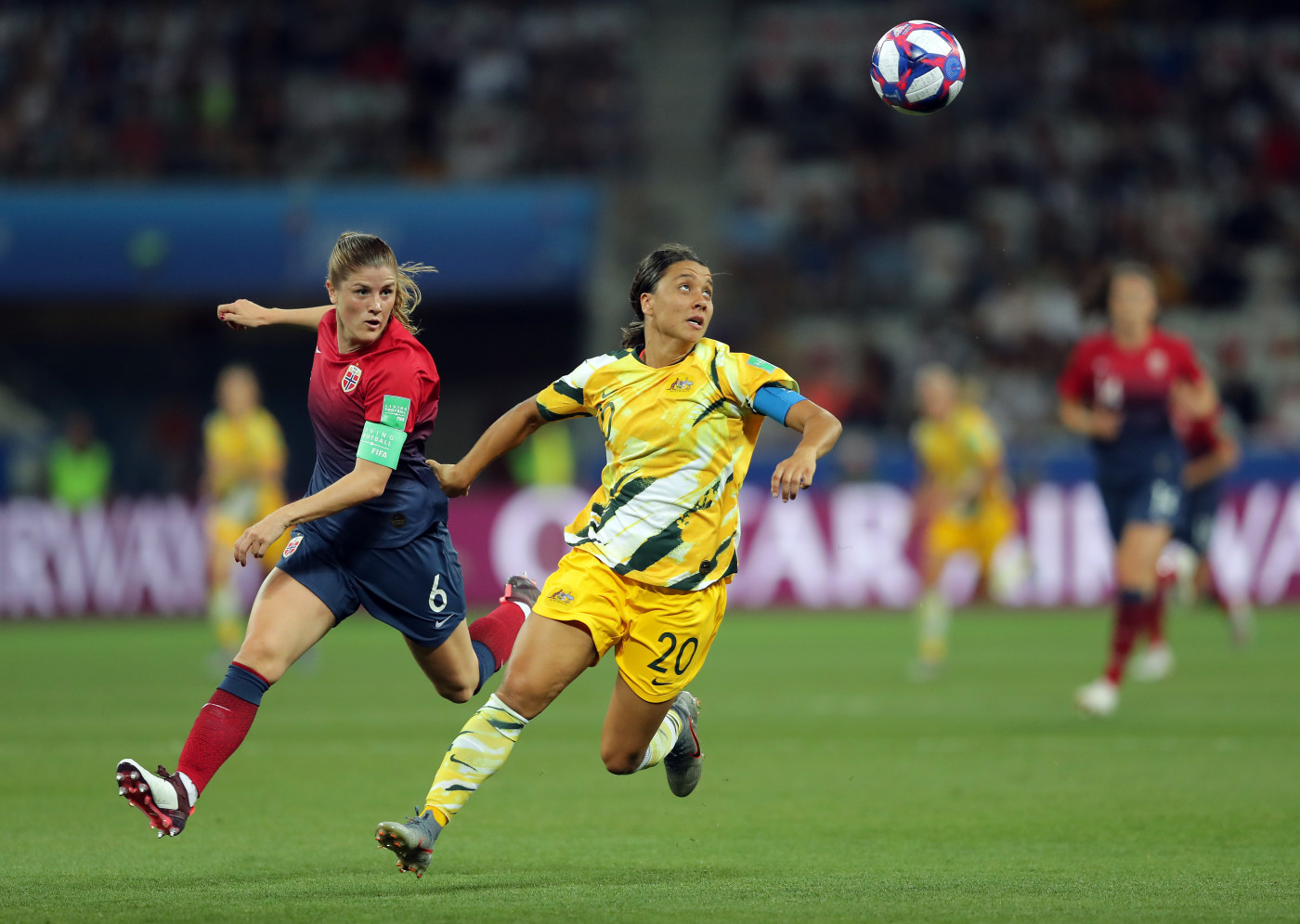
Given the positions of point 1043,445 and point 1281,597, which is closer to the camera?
point 1281,597

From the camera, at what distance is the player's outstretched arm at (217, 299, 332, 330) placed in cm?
704

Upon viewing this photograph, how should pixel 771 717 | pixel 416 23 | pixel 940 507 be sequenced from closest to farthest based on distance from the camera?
pixel 771 717
pixel 940 507
pixel 416 23

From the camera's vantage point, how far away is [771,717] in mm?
11547

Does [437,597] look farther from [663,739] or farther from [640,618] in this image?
[663,739]

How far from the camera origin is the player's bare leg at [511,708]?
6.03 meters

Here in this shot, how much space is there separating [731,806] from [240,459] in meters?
8.68

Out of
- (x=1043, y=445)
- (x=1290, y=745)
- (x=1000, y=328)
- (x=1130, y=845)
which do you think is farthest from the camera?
(x=1000, y=328)

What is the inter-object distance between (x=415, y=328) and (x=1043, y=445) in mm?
16250

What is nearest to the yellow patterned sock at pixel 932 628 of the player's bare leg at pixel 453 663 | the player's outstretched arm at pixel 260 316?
the player's bare leg at pixel 453 663

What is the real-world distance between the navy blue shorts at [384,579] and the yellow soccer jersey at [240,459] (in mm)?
9156

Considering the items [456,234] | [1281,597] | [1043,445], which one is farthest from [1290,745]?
[456,234]

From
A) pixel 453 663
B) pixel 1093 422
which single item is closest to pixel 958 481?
pixel 1093 422

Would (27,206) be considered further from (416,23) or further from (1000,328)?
(1000,328)

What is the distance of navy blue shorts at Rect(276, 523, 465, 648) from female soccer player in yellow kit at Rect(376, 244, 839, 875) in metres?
0.32
